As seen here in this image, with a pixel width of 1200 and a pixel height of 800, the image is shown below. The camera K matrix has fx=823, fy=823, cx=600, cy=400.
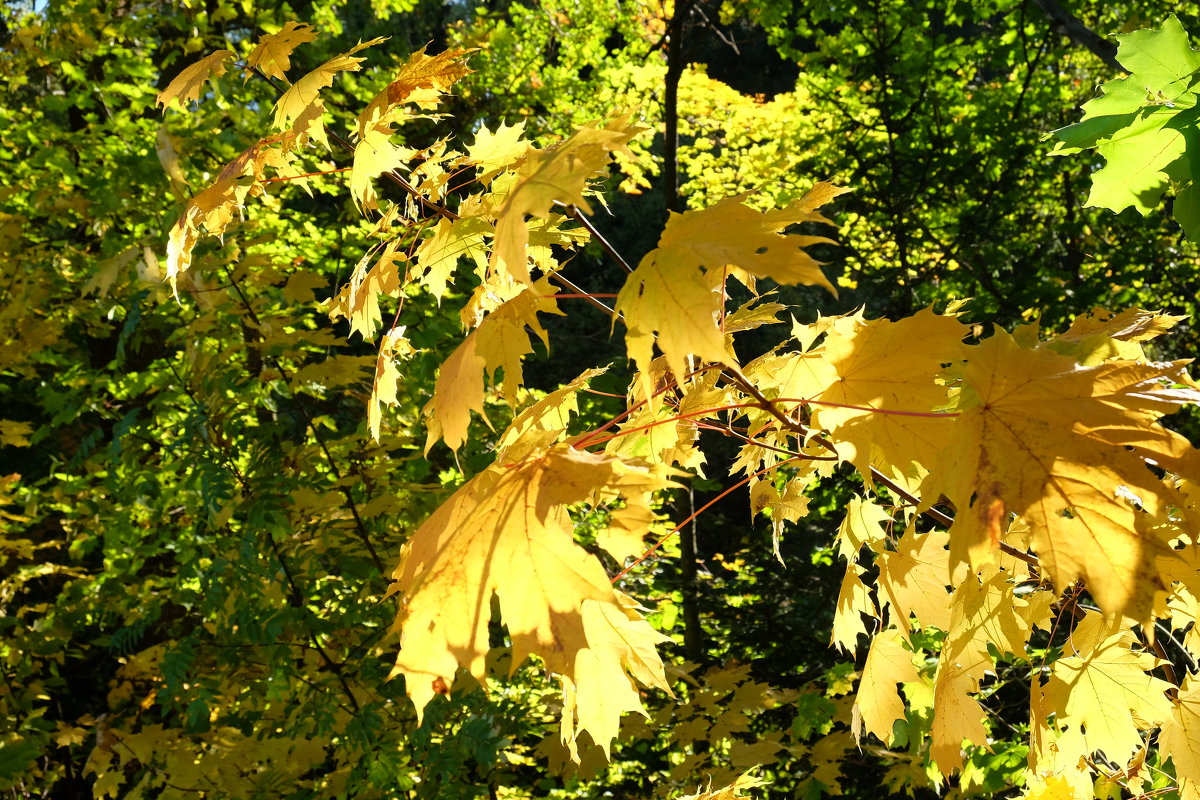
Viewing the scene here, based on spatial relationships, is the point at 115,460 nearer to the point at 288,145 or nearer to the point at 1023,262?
the point at 288,145

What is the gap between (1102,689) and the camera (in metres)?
1.29

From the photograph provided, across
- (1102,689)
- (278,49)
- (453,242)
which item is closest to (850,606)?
(1102,689)

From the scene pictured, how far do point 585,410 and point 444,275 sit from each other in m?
2.13

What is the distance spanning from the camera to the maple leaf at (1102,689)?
1.27 metres

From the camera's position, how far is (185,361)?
2734mm

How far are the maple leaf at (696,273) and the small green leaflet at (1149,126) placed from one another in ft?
2.43

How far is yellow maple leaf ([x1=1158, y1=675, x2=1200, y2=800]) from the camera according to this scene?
1.19m

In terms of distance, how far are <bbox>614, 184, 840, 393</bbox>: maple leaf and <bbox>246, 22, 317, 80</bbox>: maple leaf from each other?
83cm

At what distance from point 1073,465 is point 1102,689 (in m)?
0.71

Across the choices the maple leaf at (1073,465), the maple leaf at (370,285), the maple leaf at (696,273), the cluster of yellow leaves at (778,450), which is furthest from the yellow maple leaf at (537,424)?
the maple leaf at (1073,465)

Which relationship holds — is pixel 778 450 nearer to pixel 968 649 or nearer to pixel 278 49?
pixel 968 649

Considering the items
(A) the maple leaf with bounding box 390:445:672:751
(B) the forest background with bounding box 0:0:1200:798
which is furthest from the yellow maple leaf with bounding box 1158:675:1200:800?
(A) the maple leaf with bounding box 390:445:672:751

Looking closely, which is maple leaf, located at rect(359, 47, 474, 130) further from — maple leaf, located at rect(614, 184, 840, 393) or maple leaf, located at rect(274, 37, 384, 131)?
maple leaf, located at rect(614, 184, 840, 393)

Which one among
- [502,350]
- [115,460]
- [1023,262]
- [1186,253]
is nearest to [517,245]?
[502,350]
